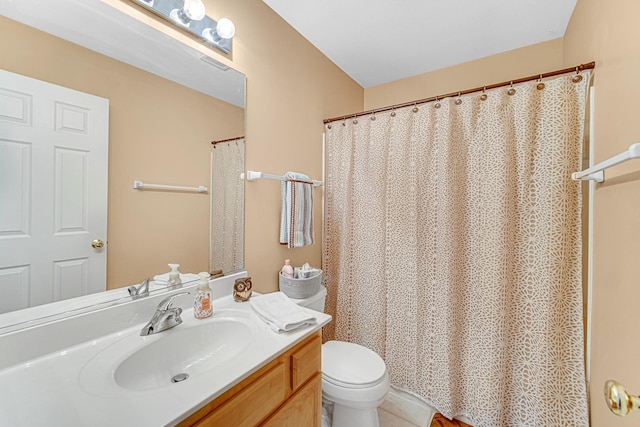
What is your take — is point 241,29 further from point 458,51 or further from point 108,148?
point 458,51

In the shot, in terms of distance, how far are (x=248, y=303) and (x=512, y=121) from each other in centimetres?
163

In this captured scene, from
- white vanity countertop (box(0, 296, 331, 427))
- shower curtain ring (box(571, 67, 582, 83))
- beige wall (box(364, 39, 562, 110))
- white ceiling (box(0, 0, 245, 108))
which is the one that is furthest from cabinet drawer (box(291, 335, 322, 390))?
beige wall (box(364, 39, 562, 110))

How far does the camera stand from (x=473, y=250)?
144cm

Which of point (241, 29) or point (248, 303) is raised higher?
point (241, 29)

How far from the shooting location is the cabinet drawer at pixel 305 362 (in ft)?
2.97

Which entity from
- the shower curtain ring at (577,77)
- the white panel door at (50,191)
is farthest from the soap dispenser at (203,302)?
the shower curtain ring at (577,77)

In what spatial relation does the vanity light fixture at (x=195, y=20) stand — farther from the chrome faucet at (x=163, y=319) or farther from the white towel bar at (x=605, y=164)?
the white towel bar at (x=605, y=164)

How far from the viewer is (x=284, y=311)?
3.50 ft

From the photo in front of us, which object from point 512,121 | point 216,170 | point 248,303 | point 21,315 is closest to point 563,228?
point 512,121

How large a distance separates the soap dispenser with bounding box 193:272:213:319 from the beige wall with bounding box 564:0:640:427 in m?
1.37

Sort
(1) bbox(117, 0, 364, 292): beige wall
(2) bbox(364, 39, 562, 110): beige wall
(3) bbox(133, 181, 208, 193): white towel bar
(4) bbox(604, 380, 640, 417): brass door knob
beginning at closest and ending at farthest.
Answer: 1. (4) bbox(604, 380, 640, 417): brass door knob
2. (3) bbox(133, 181, 208, 193): white towel bar
3. (1) bbox(117, 0, 364, 292): beige wall
4. (2) bbox(364, 39, 562, 110): beige wall

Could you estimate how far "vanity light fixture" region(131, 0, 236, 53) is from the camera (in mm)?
1075

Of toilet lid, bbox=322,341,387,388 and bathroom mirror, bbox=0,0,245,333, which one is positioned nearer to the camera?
bathroom mirror, bbox=0,0,245,333

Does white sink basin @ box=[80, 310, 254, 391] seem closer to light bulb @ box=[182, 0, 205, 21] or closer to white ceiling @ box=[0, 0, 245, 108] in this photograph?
white ceiling @ box=[0, 0, 245, 108]
